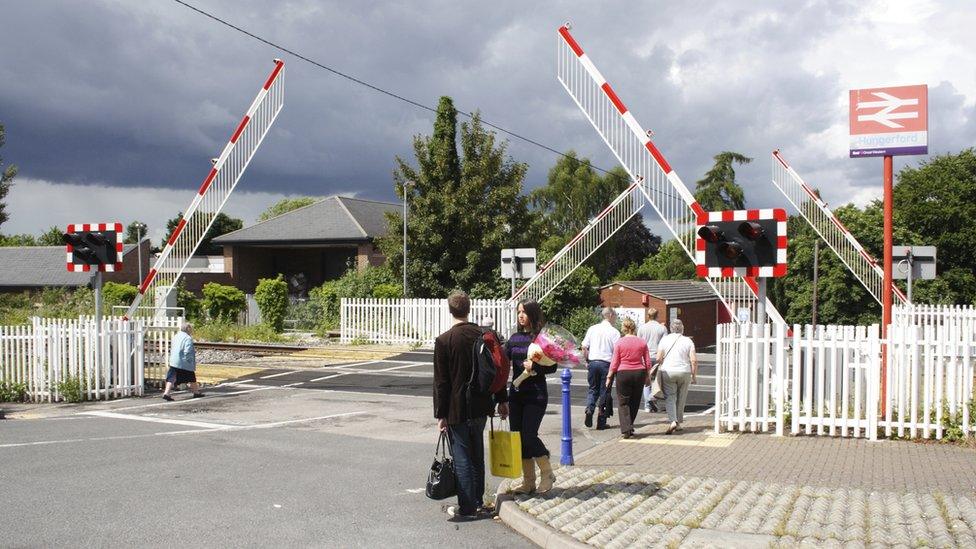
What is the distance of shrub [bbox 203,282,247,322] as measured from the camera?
111 feet

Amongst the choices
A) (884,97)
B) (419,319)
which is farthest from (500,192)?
(884,97)

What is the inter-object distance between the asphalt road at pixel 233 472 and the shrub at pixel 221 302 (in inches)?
757

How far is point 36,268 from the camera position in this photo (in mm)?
60656

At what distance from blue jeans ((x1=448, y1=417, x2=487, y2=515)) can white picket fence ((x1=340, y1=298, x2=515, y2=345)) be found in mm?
19671

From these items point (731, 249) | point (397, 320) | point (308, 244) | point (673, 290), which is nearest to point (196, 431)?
point (731, 249)

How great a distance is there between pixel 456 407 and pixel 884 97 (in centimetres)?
786

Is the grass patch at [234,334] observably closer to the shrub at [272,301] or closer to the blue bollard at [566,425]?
the shrub at [272,301]

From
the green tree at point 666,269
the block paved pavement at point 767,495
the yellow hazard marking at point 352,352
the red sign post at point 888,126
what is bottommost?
the yellow hazard marking at point 352,352

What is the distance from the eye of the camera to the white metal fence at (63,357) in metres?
14.9

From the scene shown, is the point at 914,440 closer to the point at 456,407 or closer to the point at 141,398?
the point at 456,407

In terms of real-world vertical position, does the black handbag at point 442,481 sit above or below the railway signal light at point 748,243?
below

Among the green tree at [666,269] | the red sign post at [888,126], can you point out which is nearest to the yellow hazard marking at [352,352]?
the red sign post at [888,126]

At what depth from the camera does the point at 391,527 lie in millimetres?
6629

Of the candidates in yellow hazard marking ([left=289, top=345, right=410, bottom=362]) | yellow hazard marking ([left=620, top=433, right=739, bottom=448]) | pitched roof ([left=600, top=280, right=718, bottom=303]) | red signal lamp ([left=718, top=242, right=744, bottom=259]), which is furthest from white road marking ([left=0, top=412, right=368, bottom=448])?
pitched roof ([left=600, top=280, right=718, bottom=303])
